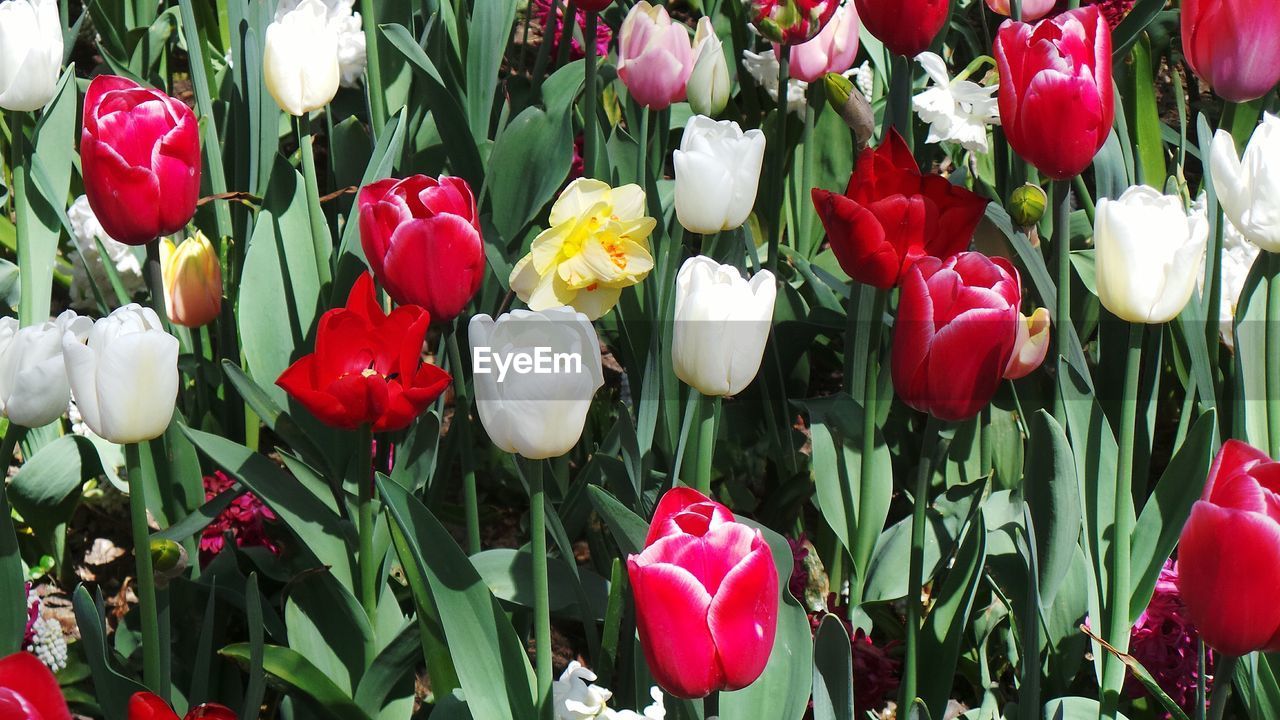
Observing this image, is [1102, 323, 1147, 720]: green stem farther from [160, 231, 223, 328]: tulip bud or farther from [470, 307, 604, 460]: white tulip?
[160, 231, 223, 328]: tulip bud

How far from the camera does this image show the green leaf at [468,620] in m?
0.97

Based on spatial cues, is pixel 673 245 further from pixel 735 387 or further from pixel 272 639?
pixel 272 639

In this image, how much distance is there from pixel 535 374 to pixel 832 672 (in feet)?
1.18

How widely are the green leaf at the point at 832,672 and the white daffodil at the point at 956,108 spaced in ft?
2.51

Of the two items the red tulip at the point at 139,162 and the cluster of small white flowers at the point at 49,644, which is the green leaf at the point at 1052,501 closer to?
the red tulip at the point at 139,162

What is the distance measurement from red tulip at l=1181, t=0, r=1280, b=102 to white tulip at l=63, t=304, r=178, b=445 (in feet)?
3.34

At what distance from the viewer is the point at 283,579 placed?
1407mm

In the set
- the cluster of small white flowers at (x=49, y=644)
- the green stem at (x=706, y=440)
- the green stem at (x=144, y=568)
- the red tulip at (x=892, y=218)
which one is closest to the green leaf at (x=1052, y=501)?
the red tulip at (x=892, y=218)

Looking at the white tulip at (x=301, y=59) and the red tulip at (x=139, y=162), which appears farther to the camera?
the white tulip at (x=301, y=59)

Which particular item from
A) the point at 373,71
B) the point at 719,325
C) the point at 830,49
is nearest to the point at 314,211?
the point at 373,71

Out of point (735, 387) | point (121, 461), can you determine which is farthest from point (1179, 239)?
point (121, 461)

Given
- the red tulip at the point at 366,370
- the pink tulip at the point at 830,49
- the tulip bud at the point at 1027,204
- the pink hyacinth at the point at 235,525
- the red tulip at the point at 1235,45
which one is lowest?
the pink hyacinth at the point at 235,525

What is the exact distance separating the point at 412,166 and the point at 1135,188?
1051mm

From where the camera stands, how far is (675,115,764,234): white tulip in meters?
1.14
